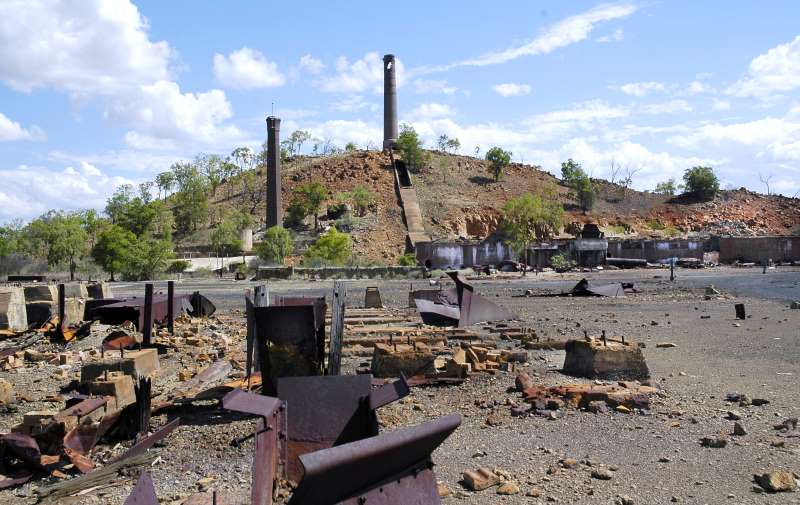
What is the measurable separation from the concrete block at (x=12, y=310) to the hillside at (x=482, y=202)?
166 feet

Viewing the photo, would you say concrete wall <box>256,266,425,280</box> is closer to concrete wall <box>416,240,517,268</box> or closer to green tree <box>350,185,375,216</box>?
concrete wall <box>416,240,517,268</box>

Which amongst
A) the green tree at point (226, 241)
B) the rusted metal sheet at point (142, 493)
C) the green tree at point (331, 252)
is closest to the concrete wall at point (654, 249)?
the green tree at point (331, 252)

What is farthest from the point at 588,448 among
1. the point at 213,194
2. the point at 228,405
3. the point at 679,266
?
the point at 213,194

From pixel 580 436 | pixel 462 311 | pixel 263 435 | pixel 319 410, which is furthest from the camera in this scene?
pixel 462 311

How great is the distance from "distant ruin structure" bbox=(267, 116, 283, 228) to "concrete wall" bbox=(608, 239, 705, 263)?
29.9 meters

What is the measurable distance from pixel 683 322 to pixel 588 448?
1175 centimetres

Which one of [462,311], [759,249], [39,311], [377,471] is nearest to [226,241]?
[39,311]

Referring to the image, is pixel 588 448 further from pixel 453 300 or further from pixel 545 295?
pixel 545 295

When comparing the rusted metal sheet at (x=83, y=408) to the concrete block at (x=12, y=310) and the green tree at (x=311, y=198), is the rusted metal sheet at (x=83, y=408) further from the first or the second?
the green tree at (x=311, y=198)

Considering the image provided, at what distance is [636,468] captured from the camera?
575cm

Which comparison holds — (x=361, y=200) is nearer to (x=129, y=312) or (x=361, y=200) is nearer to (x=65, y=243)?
(x=65, y=243)

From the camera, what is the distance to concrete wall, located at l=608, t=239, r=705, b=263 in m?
57.3

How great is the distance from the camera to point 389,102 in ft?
272

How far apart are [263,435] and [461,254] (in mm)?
50866
